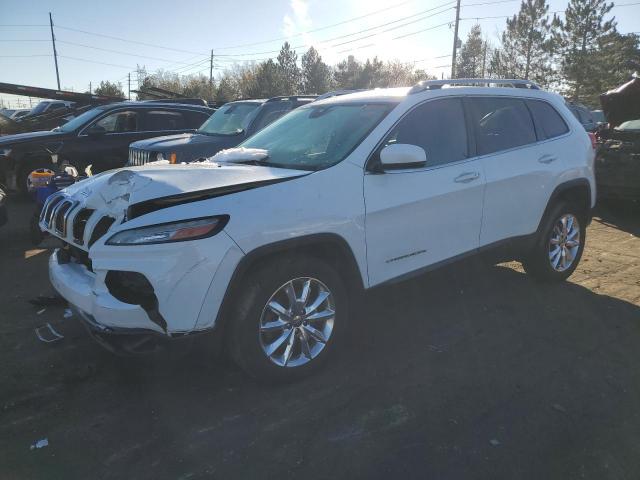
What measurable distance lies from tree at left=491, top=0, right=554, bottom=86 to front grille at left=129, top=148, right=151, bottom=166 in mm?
49110

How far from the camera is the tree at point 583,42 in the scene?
1784 inches

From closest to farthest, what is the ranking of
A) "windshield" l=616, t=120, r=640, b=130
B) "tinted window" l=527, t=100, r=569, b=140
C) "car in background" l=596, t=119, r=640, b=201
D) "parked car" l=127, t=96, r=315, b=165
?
"tinted window" l=527, t=100, r=569, b=140 → "parked car" l=127, t=96, r=315, b=165 → "car in background" l=596, t=119, r=640, b=201 → "windshield" l=616, t=120, r=640, b=130

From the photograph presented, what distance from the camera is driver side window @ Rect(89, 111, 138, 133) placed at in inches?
381

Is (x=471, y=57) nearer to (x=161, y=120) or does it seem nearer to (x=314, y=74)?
(x=314, y=74)

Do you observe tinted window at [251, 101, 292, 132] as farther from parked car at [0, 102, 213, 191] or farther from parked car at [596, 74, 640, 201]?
parked car at [596, 74, 640, 201]

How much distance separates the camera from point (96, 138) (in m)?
9.46

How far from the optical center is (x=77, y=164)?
30.7 ft

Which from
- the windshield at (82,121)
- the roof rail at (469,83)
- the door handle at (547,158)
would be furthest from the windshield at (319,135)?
the windshield at (82,121)

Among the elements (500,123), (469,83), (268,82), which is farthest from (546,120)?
(268,82)

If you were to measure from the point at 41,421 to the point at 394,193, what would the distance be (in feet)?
8.47

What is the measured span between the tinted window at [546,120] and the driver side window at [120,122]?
7.59m

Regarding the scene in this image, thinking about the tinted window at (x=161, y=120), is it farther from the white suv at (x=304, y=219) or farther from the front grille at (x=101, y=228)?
the front grille at (x=101, y=228)

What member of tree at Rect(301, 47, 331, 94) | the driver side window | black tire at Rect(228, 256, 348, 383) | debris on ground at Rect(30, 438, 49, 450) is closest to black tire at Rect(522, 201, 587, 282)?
black tire at Rect(228, 256, 348, 383)

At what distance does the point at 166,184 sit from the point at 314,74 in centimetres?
6868
